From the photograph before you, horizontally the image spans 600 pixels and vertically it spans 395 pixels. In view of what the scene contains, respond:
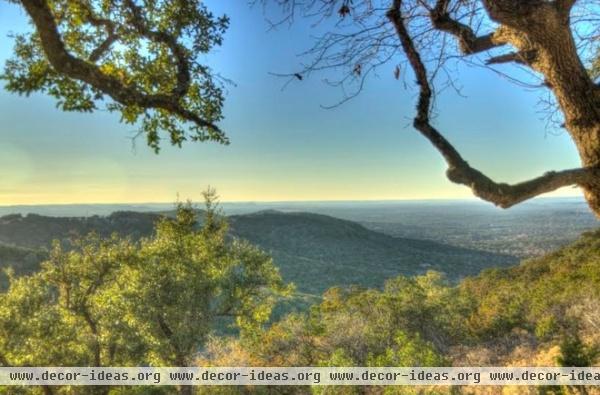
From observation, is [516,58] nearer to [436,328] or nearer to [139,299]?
[139,299]

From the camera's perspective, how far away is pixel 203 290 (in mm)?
14047

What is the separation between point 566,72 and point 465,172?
2.86ft

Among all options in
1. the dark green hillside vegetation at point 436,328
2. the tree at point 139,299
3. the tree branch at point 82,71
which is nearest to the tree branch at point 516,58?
the tree branch at point 82,71

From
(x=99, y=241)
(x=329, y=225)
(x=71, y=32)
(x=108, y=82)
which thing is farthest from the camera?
(x=329, y=225)

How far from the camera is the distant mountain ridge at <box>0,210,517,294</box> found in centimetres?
10150

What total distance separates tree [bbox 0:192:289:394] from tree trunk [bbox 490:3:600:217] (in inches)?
512

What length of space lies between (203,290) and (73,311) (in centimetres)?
522

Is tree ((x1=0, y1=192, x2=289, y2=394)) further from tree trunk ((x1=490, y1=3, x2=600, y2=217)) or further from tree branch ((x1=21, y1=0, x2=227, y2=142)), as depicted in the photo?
tree trunk ((x1=490, y1=3, x2=600, y2=217))

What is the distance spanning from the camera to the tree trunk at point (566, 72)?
232 cm

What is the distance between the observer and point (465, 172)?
254cm

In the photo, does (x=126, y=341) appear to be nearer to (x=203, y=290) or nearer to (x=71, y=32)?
(x=203, y=290)

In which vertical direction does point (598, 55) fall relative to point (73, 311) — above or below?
above

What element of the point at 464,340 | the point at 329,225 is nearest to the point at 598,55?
the point at 464,340

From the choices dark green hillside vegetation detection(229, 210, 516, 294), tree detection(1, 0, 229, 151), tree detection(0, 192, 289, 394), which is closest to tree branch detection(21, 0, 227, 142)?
tree detection(1, 0, 229, 151)
